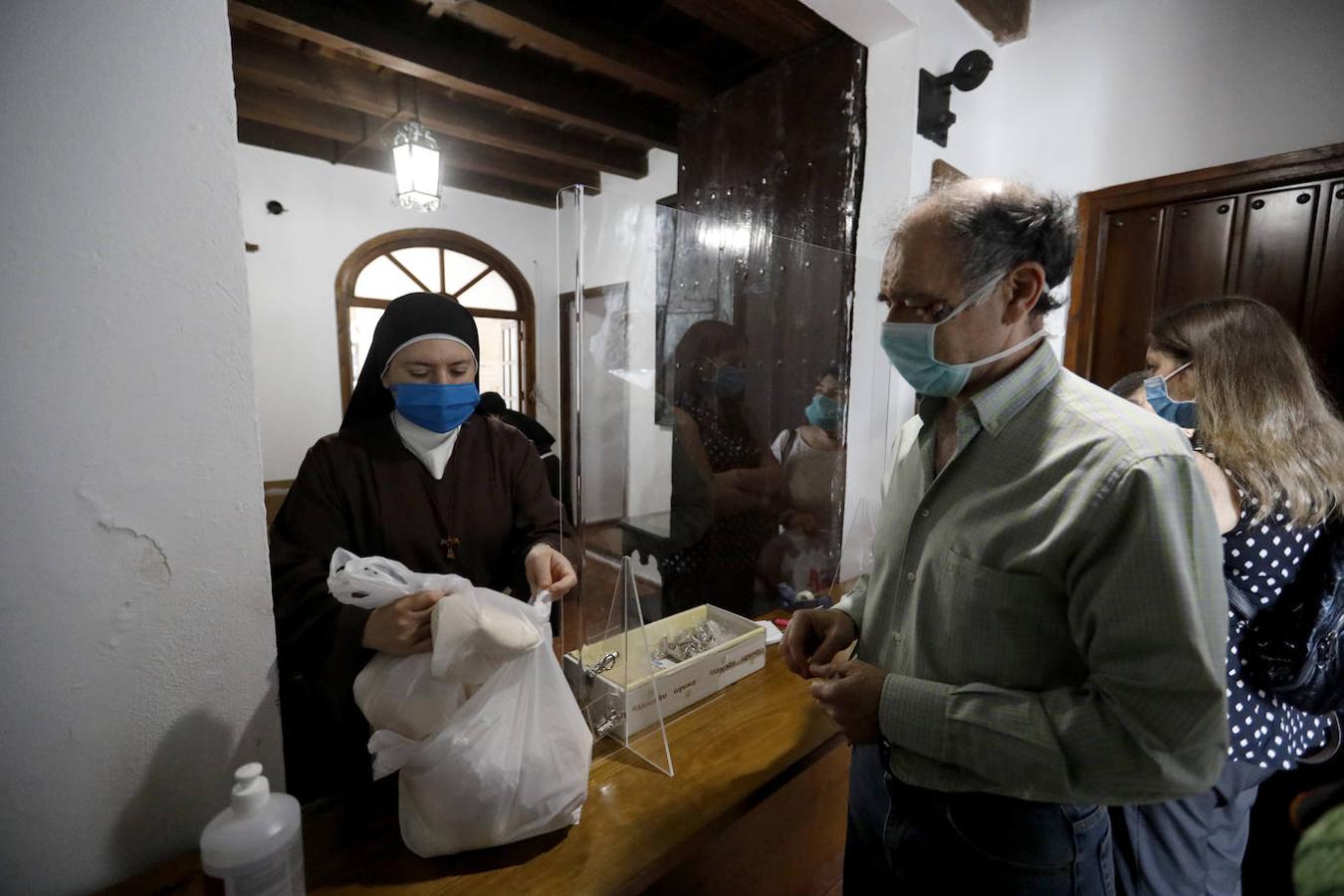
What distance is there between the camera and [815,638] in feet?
3.49

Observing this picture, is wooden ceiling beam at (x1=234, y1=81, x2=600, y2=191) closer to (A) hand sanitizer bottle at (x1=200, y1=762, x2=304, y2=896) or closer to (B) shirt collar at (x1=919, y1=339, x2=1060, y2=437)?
(B) shirt collar at (x1=919, y1=339, x2=1060, y2=437)

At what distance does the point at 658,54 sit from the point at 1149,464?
92.5 inches

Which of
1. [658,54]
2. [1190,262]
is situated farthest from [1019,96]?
[658,54]

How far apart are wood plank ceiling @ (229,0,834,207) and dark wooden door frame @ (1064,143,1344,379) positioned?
1083 mm

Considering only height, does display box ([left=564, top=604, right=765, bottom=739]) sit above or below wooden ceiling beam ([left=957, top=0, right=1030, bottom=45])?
below

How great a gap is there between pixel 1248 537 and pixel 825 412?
110 cm

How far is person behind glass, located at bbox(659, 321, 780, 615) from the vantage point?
1.74 metres

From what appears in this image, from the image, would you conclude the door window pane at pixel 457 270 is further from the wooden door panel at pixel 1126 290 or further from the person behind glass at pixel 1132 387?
the person behind glass at pixel 1132 387

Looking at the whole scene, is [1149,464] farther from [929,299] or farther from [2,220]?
[2,220]

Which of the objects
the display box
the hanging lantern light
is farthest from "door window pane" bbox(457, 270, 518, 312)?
the display box

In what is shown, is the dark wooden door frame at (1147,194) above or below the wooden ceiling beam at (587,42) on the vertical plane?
below

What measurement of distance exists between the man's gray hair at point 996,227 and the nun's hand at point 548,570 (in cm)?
82

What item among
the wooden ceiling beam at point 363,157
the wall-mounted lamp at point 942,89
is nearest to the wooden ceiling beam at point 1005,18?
the wall-mounted lamp at point 942,89

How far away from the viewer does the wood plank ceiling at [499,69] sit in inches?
84.1
